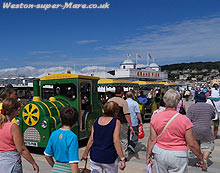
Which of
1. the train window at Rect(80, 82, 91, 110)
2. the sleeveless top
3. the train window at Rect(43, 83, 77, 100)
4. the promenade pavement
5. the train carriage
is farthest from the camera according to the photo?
the train window at Rect(80, 82, 91, 110)

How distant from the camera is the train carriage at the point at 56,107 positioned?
664 centimetres

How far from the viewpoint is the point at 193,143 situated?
3.17 m

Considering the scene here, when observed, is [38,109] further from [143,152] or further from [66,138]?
[66,138]

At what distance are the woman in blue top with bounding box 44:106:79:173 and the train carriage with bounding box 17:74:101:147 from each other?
370 cm

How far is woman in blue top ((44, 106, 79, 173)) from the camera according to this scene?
9.29 feet

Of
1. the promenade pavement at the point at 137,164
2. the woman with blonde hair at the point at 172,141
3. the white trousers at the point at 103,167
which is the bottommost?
the promenade pavement at the point at 137,164

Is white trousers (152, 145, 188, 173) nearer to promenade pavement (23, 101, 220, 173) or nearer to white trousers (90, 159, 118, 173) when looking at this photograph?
white trousers (90, 159, 118, 173)

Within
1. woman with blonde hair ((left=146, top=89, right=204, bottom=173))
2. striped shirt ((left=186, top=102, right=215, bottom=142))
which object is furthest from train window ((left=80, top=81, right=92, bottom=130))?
woman with blonde hair ((left=146, top=89, right=204, bottom=173))

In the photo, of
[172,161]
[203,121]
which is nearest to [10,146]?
[172,161]

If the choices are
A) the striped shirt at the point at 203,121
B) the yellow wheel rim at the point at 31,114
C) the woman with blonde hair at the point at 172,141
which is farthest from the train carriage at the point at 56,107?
the woman with blonde hair at the point at 172,141

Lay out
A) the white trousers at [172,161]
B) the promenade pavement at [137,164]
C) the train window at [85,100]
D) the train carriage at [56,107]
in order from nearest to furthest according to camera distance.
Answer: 1. the white trousers at [172,161]
2. the promenade pavement at [137,164]
3. the train carriage at [56,107]
4. the train window at [85,100]

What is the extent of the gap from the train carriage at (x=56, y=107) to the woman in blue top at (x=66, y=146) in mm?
3696

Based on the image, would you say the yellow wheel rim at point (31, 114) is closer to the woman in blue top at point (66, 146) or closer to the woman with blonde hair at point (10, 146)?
the woman with blonde hair at point (10, 146)

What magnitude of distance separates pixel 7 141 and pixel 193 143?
7.08 feet
